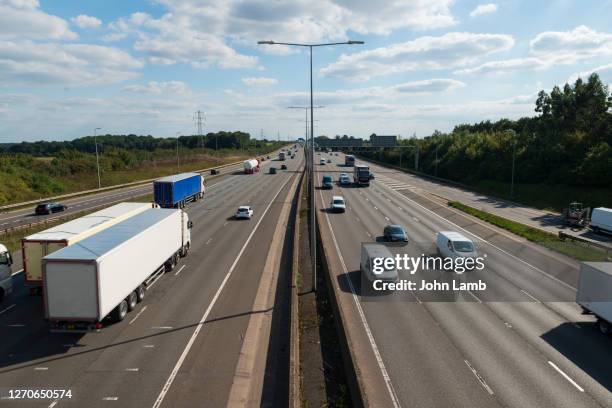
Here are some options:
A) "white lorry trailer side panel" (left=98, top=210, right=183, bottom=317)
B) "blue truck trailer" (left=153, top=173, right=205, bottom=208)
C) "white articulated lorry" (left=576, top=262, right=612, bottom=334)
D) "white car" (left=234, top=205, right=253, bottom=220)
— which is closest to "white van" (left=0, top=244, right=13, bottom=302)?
"white lorry trailer side panel" (left=98, top=210, right=183, bottom=317)

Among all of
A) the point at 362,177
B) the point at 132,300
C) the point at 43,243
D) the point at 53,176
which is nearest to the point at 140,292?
the point at 132,300

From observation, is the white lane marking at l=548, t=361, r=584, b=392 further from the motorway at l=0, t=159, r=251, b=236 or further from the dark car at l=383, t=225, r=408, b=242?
the motorway at l=0, t=159, r=251, b=236

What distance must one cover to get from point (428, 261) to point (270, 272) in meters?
10.5

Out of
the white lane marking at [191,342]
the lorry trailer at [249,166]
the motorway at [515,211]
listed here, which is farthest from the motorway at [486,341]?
the lorry trailer at [249,166]

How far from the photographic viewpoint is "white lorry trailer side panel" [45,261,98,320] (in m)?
16.7

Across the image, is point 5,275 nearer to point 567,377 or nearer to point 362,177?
point 567,377

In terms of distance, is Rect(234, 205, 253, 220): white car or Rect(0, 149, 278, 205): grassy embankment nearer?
Rect(234, 205, 253, 220): white car

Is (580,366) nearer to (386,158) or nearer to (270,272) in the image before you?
(270,272)

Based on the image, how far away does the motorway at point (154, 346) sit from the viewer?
14.2 metres

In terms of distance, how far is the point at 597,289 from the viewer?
61.6 ft

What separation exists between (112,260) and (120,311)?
2.88m

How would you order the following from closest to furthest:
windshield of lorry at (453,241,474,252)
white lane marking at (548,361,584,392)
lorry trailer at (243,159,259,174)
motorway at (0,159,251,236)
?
1. white lane marking at (548,361,584,392)
2. windshield of lorry at (453,241,474,252)
3. motorway at (0,159,251,236)
4. lorry trailer at (243,159,259,174)

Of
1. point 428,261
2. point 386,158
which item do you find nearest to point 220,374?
point 428,261

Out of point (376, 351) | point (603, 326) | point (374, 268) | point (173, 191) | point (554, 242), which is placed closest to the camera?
point (376, 351)
